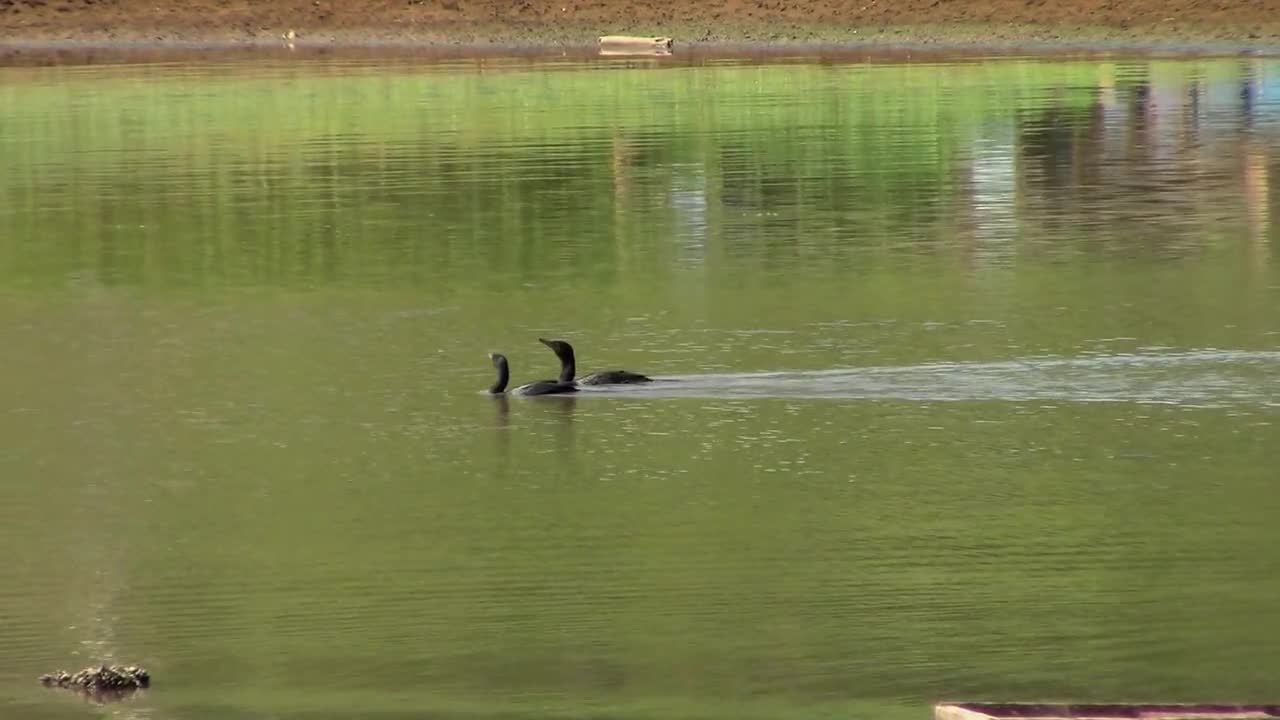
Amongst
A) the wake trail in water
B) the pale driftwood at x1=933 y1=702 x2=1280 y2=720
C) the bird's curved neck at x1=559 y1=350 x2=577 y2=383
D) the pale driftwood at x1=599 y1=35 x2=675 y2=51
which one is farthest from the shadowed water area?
the pale driftwood at x1=599 y1=35 x2=675 y2=51

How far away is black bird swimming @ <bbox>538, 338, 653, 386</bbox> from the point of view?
18406mm

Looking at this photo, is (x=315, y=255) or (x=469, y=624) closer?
(x=469, y=624)

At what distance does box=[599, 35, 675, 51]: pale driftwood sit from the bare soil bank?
0.92m

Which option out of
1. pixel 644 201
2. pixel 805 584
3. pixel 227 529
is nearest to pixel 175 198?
pixel 644 201

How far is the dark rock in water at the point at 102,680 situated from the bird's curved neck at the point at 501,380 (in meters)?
7.44

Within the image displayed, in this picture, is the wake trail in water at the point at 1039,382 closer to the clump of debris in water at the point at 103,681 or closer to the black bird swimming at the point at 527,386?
the black bird swimming at the point at 527,386

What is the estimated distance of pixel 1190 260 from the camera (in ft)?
81.0

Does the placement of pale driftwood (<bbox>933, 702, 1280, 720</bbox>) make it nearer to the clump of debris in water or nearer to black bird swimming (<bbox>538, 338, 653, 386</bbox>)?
the clump of debris in water

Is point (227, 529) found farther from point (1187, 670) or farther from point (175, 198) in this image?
point (175, 198)

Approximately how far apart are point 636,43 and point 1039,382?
44150mm

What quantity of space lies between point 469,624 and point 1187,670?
9.95 ft

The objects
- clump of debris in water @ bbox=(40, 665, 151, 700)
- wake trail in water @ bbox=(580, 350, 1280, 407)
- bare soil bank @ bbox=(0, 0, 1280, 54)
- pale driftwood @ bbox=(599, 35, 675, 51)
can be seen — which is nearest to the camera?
clump of debris in water @ bbox=(40, 665, 151, 700)

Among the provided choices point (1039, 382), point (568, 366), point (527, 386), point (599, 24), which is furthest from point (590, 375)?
point (599, 24)

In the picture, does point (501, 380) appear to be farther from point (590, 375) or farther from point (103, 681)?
point (103, 681)
